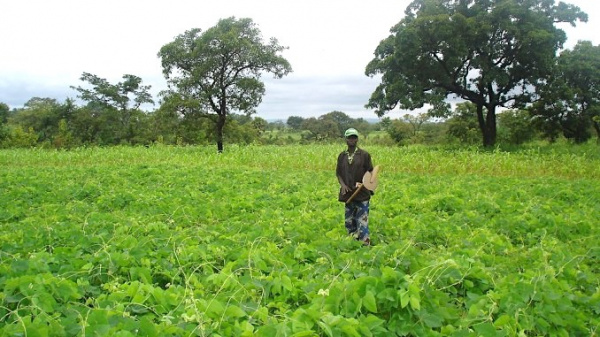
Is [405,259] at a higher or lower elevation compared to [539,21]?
lower

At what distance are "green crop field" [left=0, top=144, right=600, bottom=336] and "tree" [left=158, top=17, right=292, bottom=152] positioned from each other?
12502 mm

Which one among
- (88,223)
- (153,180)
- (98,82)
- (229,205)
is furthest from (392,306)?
(98,82)

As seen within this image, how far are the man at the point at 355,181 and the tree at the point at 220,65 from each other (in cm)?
1744

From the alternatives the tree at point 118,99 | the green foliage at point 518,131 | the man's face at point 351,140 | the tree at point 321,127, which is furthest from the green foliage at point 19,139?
the green foliage at point 518,131

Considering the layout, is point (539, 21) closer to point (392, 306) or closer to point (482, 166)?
point (482, 166)

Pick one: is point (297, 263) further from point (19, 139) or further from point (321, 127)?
point (321, 127)

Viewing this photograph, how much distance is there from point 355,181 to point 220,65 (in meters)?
18.8

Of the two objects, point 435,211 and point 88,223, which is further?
point 435,211

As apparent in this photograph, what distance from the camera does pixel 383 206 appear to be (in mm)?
8180

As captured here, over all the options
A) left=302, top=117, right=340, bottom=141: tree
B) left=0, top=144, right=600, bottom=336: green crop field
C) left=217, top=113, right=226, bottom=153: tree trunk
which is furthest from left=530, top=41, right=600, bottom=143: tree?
left=302, top=117, right=340, bottom=141: tree

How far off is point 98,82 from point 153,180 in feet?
86.8

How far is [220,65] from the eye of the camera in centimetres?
2308

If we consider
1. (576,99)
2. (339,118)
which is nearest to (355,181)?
(576,99)

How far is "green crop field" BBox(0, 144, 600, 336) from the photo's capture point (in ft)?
9.38
